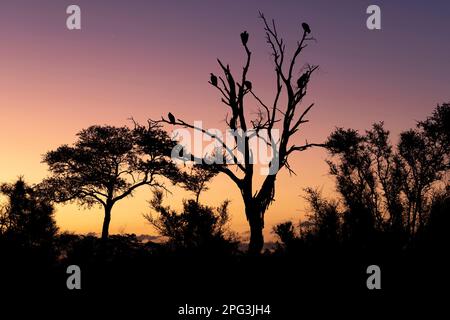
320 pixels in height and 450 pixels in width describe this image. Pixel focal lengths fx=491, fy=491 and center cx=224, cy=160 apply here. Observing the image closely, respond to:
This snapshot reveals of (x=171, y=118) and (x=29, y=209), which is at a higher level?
(x=171, y=118)

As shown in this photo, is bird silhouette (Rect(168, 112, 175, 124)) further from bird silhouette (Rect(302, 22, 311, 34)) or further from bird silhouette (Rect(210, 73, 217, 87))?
bird silhouette (Rect(302, 22, 311, 34))

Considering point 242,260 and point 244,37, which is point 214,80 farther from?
point 242,260

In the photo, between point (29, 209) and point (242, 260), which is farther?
point (29, 209)

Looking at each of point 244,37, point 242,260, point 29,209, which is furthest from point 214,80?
point 29,209

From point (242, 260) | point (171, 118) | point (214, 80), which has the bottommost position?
point (242, 260)

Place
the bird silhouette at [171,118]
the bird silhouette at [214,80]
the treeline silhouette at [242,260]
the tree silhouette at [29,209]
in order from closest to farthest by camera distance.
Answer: the treeline silhouette at [242,260]
the bird silhouette at [171,118]
the bird silhouette at [214,80]
the tree silhouette at [29,209]

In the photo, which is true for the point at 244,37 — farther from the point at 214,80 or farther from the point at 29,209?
the point at 29,209

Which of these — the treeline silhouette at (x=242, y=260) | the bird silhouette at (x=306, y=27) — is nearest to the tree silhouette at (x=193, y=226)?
the treeline silhouette at (x=242, y=260)

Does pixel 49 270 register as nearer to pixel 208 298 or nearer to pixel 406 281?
pixel 208 298

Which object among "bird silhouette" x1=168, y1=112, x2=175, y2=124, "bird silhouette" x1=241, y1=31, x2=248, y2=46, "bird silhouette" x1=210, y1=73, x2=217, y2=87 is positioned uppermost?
"bird silhouette" x1=241, y1=31, x2=248, y2=46

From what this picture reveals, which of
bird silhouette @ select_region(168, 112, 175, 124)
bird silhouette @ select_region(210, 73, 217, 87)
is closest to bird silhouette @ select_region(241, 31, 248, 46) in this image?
bird silhouette @ select_region(210, 73, 217, 87)

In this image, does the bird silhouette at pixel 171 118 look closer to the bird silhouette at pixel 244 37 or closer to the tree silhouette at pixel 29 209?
the bird silhouette at pixel 244 37

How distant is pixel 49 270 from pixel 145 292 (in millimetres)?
3740
